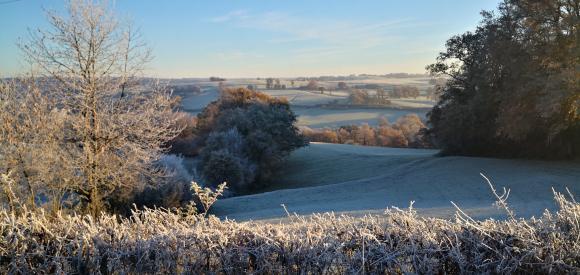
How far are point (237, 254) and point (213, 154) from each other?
2546 centimetres

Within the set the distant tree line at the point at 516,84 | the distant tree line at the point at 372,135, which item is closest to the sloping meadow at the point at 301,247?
the distant tree line at the point at 516,84

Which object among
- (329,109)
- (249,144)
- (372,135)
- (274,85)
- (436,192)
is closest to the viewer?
(436,192)

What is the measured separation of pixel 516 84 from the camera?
21.0 m

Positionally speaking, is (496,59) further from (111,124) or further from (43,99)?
(43,99)

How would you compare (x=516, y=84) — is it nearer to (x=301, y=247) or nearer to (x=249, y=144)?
(x=249, y=144)

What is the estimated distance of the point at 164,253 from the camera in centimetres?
422

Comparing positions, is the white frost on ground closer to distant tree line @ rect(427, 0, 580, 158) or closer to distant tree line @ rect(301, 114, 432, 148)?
distant tree line @ rect(427, 0, 580, 158)

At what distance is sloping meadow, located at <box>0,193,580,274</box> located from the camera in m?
3.92

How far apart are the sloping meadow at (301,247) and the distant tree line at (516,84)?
51.3ft

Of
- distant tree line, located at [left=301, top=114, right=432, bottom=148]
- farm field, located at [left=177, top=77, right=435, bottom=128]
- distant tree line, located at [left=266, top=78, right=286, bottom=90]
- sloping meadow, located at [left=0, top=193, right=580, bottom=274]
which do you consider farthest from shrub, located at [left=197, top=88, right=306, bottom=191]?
distant tree line, located at [left=266, top=78, right=286, bottom=90]

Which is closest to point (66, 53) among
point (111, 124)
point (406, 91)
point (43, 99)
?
point (43, 99)

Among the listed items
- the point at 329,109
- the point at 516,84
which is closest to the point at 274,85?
the point at 329,109

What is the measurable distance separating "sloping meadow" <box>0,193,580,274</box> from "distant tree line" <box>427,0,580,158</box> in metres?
15.6

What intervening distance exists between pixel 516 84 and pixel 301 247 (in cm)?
1977
